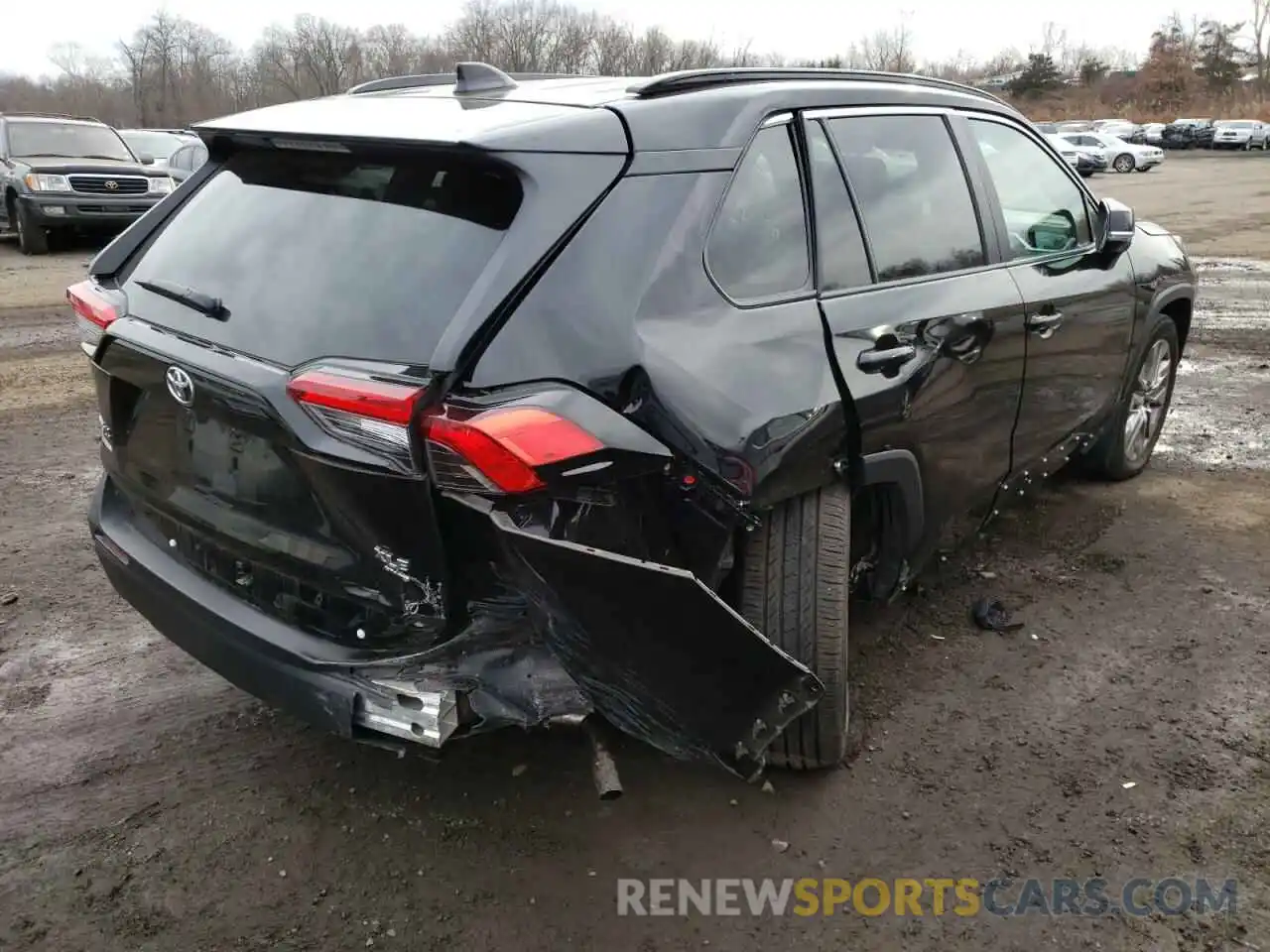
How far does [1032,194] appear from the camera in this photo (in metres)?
3.91

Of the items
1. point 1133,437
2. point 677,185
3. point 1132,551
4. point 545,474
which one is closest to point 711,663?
point 545,474

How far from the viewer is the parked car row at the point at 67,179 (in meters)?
13.6

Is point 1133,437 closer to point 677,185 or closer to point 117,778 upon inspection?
point 677,185

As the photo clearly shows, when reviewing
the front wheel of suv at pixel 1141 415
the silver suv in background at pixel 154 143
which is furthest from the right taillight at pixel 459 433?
the silver suv in background at pixel 154 143

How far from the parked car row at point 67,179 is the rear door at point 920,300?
39.5 ft

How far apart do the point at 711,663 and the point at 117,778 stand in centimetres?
181

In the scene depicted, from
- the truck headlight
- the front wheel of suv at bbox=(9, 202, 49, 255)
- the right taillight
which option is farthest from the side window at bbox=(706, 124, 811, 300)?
the front wheel of suv at bbox=(9, 202, 49, 255)

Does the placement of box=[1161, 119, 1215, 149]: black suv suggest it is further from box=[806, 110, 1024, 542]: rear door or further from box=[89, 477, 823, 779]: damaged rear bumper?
box=[89, 477, 823, 779]: damaged rear bumper

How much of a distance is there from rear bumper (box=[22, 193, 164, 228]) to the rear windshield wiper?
12.2 metres

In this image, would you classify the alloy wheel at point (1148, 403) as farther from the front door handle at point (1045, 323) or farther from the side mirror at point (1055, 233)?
the front door handle at point (1045, 323)

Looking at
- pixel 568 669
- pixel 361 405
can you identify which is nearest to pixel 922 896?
pixel 568 669

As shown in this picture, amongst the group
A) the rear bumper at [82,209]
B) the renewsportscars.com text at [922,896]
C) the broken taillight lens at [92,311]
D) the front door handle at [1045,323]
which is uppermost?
the broken taillight lens at [92,311]

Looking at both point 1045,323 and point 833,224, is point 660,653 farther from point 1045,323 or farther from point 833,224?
point 1045,323

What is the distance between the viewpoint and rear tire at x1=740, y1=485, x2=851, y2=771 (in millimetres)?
2639
